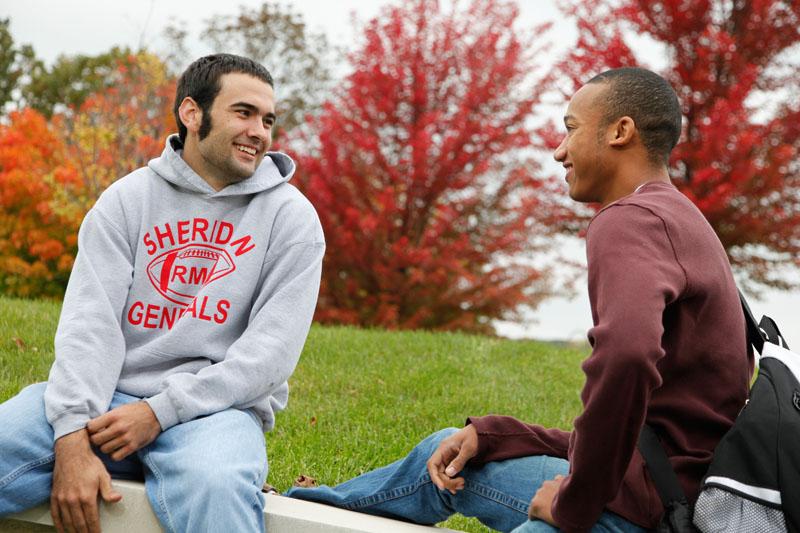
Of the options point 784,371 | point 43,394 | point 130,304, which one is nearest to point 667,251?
point 784,371

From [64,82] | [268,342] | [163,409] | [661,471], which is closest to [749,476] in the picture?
[661,471]

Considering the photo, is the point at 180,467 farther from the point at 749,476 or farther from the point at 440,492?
the point at 749,476

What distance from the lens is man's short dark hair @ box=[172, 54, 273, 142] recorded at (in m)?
3.28

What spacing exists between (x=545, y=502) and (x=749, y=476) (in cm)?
49

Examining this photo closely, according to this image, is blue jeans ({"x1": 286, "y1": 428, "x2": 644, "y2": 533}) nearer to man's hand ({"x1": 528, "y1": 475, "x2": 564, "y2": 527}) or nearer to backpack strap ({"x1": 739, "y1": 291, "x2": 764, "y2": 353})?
man's hand ({"x1": 528, "y1": 475, "x2": 564, "y2": 527})

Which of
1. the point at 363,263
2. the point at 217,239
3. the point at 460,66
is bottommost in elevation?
the point at 217,239

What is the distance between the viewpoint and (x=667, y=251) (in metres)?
2.02

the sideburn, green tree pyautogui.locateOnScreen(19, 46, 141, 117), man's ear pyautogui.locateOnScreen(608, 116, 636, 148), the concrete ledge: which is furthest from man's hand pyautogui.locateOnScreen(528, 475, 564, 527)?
green tree pyautogui.locateOnScreen(19, 46, 141, 117)

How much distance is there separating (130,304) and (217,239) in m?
0.38

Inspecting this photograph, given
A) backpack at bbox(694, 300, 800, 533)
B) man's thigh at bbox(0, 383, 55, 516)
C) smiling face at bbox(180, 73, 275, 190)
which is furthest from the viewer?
smiling face at bbox(180, 73, 275, 190)

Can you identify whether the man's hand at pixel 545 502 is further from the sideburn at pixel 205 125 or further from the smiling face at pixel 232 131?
the sideburn at pixel 205 125

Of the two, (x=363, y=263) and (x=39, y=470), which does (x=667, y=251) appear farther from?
(x=363, y=263)

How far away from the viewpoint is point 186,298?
3080 millimetres

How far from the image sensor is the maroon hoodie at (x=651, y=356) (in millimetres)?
1897
